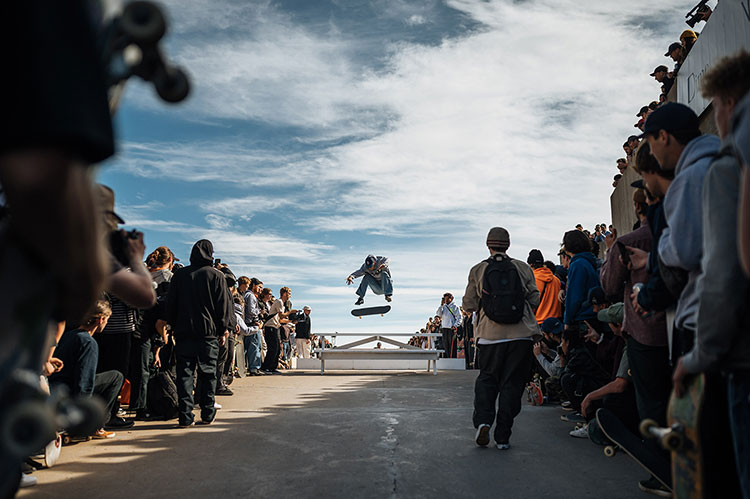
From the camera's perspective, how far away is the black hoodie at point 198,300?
260 inches

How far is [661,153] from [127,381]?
6.32 metres

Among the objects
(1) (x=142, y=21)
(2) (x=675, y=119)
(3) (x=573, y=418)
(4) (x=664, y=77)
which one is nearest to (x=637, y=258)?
(2) (x=675, y=119)

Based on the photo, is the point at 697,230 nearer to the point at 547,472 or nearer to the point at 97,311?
the point at 547,472

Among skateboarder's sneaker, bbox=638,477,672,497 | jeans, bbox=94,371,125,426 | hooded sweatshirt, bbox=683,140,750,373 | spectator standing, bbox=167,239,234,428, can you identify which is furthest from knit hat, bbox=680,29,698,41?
jeans, bbox=94,371,125,426

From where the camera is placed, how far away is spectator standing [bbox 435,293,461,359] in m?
18.3

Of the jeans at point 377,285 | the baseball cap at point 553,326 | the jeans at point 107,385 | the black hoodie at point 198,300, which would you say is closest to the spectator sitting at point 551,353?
the baseball cap at point 553,326

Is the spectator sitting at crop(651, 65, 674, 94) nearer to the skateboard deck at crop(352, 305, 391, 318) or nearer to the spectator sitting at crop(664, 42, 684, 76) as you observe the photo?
the spectator sitting at crop(664, 42, 684, 76)

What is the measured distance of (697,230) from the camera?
2.32 metres

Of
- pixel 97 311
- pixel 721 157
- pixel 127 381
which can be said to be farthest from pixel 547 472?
pixel 127 381

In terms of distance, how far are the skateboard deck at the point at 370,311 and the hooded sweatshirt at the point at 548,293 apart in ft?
44.2

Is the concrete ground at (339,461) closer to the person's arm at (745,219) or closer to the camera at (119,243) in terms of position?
the camera at (119,243)

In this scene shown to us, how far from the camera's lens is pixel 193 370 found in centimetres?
671

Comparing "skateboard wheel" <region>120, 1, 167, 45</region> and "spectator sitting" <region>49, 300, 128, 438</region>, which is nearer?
"skateboard wheel" <region>120, 1, 167, 45</region>

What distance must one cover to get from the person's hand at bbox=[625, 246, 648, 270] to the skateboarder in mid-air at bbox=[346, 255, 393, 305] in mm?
16870
